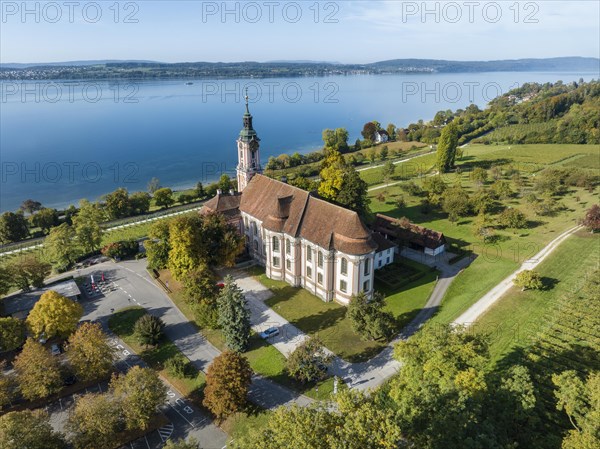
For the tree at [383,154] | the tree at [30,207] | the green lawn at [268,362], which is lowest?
the green lawn at [268,362]

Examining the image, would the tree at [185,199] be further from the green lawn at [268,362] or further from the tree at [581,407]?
the tree at [581,407]

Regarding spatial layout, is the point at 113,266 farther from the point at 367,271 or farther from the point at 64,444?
the point at 367,271

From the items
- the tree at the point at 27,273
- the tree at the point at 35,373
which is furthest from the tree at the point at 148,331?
the tree at the point at 27,273

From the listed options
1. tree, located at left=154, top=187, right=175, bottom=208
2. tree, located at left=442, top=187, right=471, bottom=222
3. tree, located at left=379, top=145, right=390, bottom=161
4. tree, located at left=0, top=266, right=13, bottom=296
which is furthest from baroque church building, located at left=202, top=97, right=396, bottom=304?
tree, located at left=379, top=145, right=390, bottom=161

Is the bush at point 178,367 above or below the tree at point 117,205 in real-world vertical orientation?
below

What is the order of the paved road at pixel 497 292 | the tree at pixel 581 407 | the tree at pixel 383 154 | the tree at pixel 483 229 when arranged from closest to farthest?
the tree at pixel 581 407
the paved road at pixel 497 292
the tree at pixel 483 229
the tree at pixel 383 154

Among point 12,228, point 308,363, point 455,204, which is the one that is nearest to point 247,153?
point 308,363

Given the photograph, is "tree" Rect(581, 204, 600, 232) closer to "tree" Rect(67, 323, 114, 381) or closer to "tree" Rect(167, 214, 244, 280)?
"tree" Rect(167, 214, 244, 280)

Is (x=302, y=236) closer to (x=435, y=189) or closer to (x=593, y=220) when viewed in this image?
(x=435, y=189)
